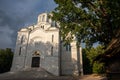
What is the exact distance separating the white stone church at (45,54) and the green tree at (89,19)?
72.2 ft

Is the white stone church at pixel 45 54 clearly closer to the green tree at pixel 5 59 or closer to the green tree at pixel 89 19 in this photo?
the green tree at pixel 5 59

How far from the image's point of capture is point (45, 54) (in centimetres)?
3738

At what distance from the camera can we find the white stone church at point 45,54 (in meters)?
36.6

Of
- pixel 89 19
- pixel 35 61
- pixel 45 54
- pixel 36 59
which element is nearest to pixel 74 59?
pixel 45 54

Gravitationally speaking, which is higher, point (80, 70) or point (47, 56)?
point (47, 56)

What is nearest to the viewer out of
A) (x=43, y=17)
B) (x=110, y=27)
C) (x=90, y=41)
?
(x=110, y=27)

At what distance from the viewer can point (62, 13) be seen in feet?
48.6

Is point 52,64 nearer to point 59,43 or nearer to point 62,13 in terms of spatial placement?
point 59,43

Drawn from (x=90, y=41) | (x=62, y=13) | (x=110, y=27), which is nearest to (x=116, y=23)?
(x=110, y=27)

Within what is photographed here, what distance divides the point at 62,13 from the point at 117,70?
10248 millimetres

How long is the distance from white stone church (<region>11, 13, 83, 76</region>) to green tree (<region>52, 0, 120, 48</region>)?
72.2 feet

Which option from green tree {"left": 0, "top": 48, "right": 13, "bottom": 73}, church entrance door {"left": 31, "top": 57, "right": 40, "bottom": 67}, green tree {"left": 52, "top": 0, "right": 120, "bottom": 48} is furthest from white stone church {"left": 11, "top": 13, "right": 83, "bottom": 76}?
green tree {"left": 52, "top": 0, "right": 120, "bottom": 48}

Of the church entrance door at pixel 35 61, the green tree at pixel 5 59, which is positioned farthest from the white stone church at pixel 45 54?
the green tree at pixel 5 59

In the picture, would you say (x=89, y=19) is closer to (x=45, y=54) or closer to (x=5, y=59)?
(x=45, y=54)
